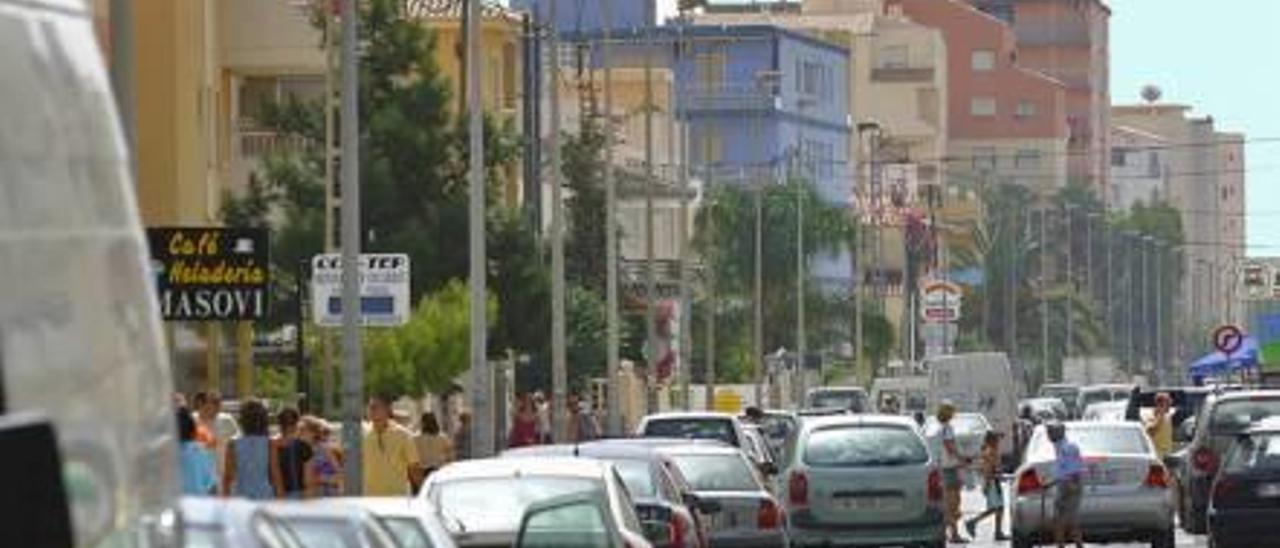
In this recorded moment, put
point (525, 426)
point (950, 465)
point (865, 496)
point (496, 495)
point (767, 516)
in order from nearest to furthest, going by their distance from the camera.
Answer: point (496, 495) < point (767, 516) < point (865, 496) < point (950, 465) < point (525, 426)

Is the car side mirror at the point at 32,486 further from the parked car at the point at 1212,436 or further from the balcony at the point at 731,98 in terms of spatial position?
the balcony at the point at 731,98

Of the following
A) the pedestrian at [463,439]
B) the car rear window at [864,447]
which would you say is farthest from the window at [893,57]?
the car rear window at [864,447]

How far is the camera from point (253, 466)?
28.1 m

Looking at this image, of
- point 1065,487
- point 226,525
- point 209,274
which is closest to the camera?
point 226,525

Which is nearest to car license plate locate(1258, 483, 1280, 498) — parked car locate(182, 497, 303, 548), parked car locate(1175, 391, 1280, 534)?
parked car locate(1175, 391, 1280, 534)

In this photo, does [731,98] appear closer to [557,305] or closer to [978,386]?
[978,386]

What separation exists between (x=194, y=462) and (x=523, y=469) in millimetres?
3188

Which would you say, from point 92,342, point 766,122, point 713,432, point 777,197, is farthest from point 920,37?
point 92,342

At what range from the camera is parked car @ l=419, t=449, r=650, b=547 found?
21.1 meters

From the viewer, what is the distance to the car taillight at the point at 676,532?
1029 inches

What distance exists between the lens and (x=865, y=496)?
38.5 meters

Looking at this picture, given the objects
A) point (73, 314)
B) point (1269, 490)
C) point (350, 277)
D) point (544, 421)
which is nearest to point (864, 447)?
point (1269, 490)

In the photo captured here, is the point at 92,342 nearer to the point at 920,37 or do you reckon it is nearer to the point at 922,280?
the point at 922,280

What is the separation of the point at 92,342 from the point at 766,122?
134 meters
